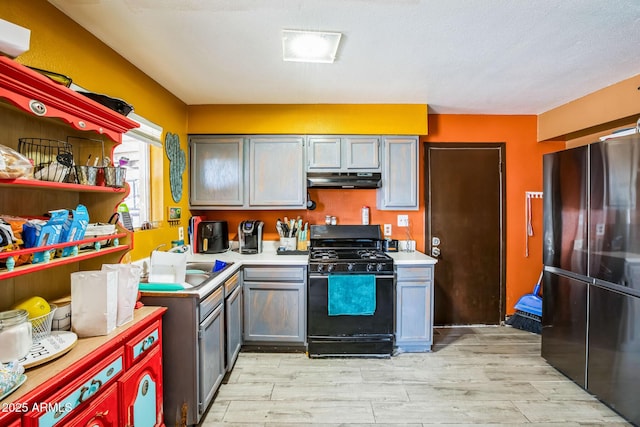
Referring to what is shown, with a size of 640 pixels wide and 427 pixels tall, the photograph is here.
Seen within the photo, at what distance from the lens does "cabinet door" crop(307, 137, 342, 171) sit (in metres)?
2.97

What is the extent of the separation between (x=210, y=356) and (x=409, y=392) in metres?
1.45

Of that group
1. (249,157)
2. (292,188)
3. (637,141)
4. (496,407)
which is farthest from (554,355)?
(249,157)

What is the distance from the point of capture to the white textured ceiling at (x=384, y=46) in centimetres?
153

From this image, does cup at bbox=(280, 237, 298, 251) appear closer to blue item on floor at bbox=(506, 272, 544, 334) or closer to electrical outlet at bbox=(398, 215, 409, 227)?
electrical outlet at bbox=(398, 215, 409, 227)

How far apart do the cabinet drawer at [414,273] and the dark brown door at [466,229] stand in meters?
0.67

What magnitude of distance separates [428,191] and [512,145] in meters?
1.09

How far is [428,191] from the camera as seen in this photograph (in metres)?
3.29

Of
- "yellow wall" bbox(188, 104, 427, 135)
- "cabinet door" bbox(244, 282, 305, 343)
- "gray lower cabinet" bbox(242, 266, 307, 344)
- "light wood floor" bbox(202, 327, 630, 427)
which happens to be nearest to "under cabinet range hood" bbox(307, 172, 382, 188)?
"yellow wall" bbox(188, 104, 427, 135)

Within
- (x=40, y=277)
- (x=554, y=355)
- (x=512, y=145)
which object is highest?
(x=512, y=145)

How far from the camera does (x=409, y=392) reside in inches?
84.7

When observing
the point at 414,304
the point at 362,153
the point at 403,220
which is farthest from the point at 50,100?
the point at 403,220

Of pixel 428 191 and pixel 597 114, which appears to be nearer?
pixel 597 114

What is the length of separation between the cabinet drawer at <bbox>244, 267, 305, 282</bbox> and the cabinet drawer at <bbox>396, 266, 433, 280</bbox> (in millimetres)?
893

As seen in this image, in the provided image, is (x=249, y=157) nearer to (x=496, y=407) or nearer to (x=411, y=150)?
(x=411, y=150)
